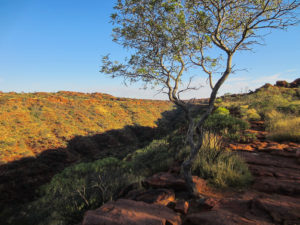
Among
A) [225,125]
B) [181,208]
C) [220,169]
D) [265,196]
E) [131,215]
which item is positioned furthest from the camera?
[225,125]

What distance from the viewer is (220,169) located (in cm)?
457

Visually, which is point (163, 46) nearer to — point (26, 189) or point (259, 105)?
point (259, 105)

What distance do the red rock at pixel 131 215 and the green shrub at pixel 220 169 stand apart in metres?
2.11

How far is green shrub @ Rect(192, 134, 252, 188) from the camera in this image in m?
4.20

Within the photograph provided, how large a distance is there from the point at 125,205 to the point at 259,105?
1673 cm

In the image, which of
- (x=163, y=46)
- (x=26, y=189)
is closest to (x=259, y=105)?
(x=163, y=46)

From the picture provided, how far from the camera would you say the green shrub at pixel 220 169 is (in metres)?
4.20

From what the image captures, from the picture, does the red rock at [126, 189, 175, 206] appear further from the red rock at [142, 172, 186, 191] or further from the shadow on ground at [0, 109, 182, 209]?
the shadow on ground at [0, 109, 182, 209]

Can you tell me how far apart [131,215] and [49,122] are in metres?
26.5

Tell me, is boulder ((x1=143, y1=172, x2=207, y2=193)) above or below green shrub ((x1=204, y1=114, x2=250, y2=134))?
below

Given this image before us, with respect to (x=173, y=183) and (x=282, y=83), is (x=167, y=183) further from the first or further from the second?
(x=282, y=83)

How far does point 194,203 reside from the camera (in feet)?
11.2

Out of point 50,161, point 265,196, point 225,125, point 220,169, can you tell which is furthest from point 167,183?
point 50,161

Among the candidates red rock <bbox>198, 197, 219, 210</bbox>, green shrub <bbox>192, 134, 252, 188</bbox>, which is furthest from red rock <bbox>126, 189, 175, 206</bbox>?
green shrub <bbox>192, 134, 252, 188</bbox>
